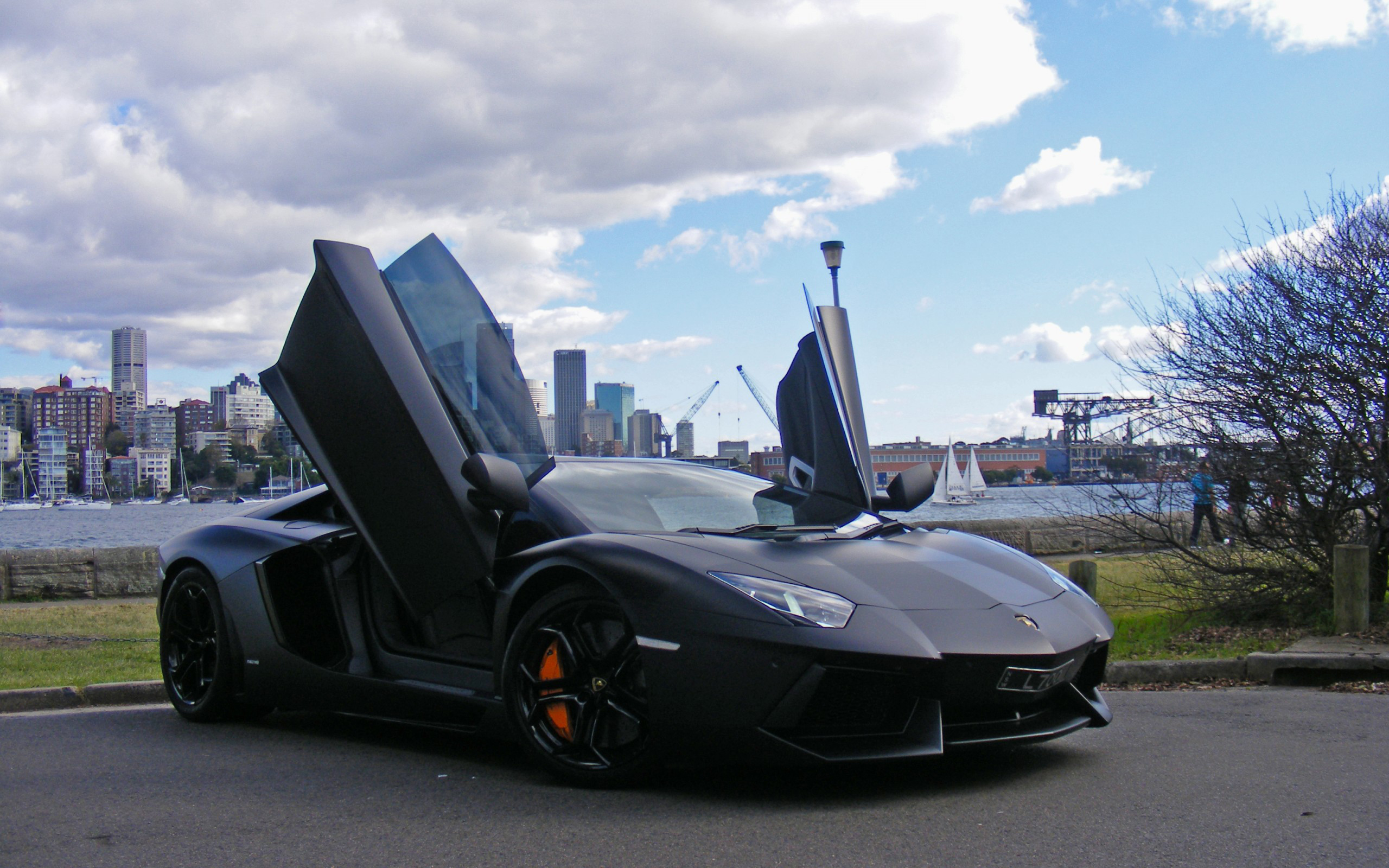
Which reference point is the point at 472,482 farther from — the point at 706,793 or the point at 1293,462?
the point at 1293,462

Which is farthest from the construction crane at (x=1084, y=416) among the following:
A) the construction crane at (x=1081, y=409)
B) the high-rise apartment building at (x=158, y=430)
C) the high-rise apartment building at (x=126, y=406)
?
the high-rise apartment building at (x=126, y=406)

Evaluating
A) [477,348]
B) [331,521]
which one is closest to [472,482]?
[477,348]

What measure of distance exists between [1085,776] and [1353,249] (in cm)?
621

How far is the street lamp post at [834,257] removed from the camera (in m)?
14.6

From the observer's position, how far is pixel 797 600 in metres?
3.48

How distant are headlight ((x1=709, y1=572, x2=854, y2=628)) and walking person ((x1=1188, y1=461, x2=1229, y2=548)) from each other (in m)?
6.22

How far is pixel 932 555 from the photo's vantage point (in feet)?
13.6

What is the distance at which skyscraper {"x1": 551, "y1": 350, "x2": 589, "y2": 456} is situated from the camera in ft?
17.4

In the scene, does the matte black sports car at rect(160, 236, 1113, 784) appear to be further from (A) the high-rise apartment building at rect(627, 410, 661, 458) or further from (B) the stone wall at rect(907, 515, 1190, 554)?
(B) the stone wall at rect(907, 515, 1190, 554)

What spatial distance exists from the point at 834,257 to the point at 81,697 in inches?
419

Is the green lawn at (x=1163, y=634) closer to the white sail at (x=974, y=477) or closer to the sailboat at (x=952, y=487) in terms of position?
the sailboat at (x=952, y=487)

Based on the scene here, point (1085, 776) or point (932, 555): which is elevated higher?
point (932, 555)

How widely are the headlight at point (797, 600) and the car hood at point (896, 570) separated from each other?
0.04 meters

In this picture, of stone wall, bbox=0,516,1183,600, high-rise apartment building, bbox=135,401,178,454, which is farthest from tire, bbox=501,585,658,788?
high-rise apartment building, bbox=135,401,178,454
